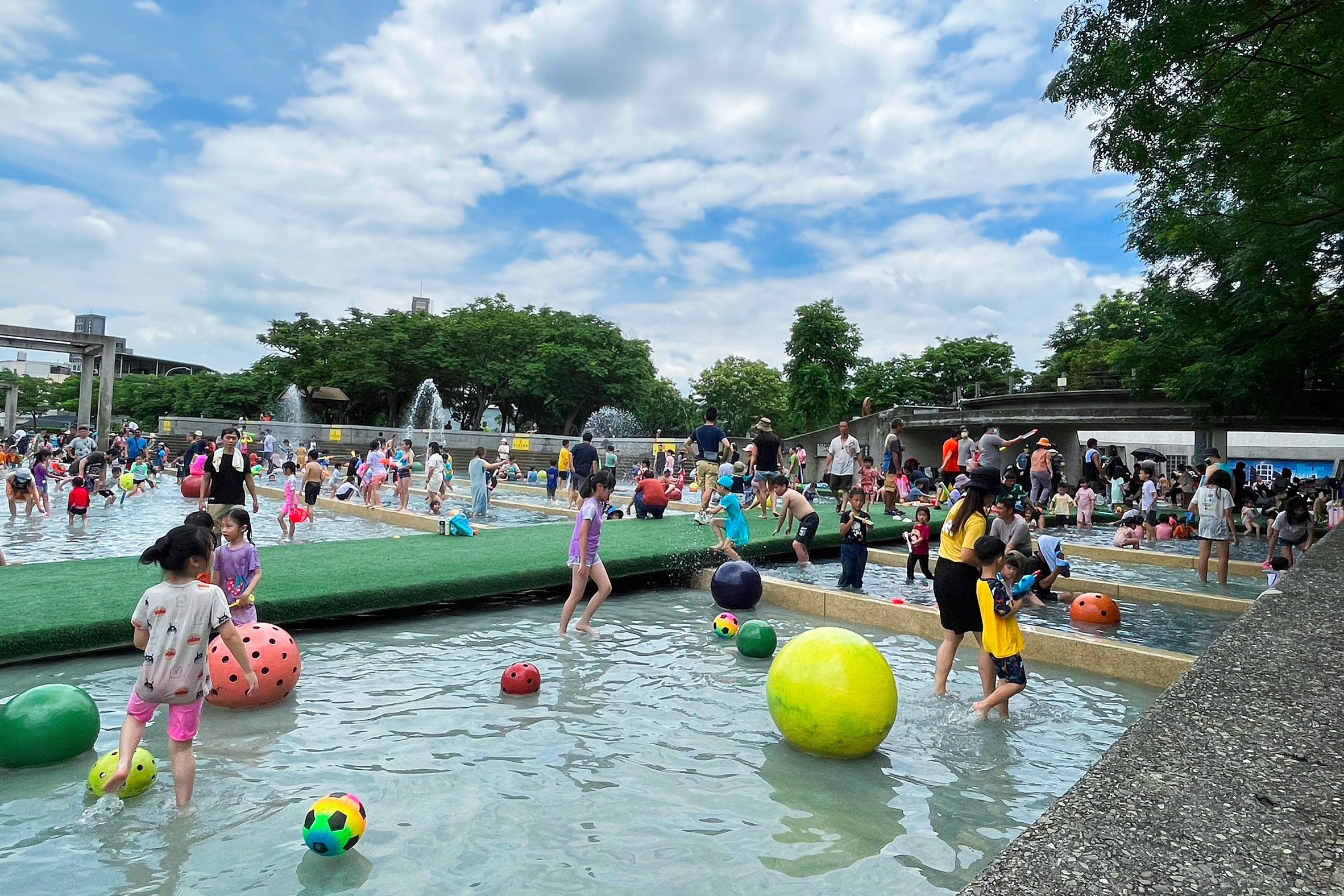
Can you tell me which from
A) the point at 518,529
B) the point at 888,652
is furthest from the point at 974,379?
the point at 888,652

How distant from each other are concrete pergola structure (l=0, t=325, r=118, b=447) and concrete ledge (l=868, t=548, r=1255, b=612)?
133 ft

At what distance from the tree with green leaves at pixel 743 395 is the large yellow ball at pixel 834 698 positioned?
66.2 metres

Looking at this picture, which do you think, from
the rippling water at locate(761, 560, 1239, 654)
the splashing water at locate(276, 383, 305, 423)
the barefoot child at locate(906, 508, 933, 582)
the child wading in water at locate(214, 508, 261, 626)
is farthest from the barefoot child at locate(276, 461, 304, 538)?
the splashing water at locate(276, 383, 305, 423)

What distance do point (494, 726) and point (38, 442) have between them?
33.5 meters

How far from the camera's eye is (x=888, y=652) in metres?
9.44

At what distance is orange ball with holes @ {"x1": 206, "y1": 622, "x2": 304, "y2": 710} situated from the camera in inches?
263

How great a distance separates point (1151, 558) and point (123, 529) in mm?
20533

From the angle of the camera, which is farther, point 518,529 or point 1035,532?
point 1035,532

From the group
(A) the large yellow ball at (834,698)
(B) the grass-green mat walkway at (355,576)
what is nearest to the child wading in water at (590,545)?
(B) the grass-green mat walkway at (355,576)

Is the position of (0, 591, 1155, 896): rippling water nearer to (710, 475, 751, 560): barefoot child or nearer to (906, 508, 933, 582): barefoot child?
(710, 475, 751, 560): barefoot child

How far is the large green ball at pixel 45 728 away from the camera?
5375mm

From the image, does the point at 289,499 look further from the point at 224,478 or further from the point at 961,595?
the point at 961,595

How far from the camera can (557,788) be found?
5445mm

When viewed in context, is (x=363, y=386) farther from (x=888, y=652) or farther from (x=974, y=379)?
(x=888, y=652)
